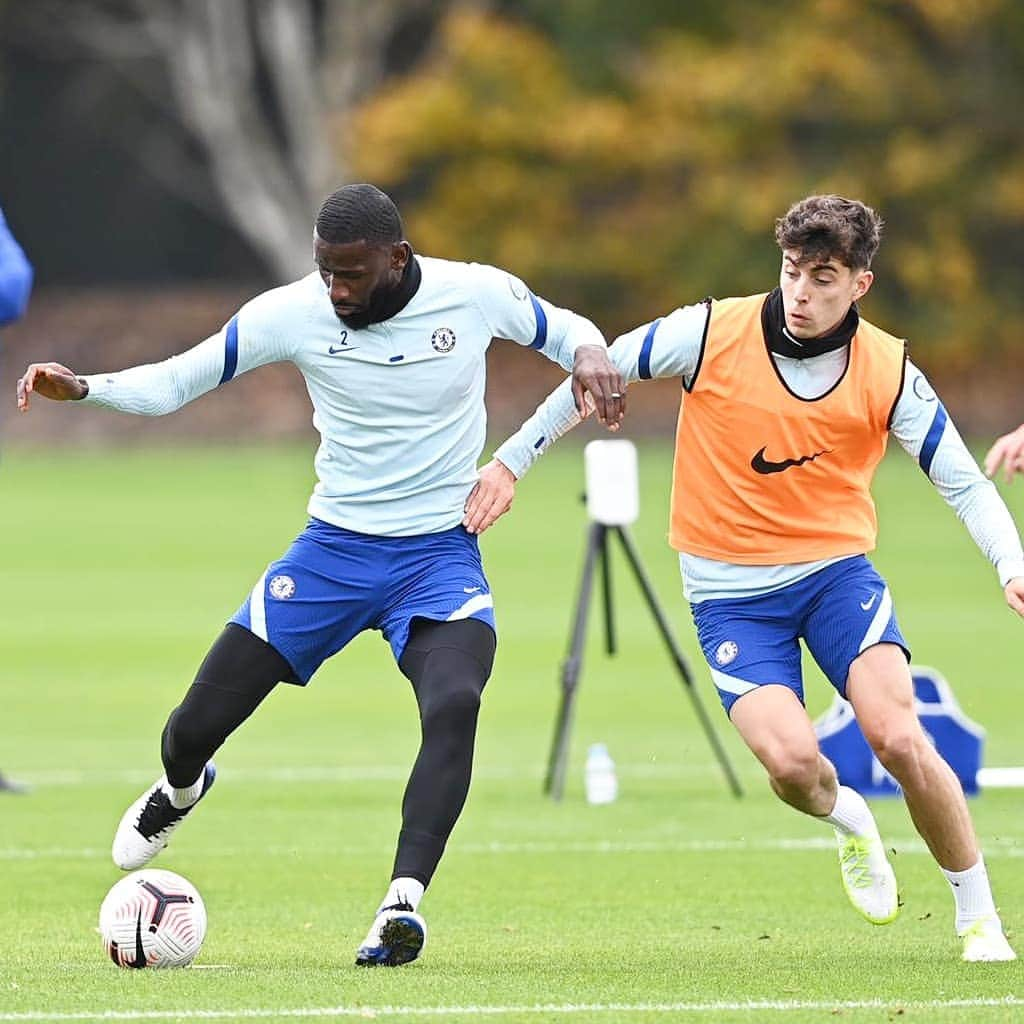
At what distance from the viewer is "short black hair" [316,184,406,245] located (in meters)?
7.44

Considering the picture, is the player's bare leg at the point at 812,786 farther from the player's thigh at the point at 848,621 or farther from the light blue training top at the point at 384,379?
the light blue training top at the point at 384,379

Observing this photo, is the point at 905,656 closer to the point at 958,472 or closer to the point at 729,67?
the point at 958,472

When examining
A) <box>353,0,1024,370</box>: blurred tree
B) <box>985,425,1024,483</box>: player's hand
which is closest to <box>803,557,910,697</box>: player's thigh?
<box>985,425,1024,483</box>: player's hand

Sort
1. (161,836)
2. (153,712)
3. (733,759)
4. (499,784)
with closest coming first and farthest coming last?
(161,836), (499,784), (733,759), (153,712)

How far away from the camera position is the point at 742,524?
7863mm

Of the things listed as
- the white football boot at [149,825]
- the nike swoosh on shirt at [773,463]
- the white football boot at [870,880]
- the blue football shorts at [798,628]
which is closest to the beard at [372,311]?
the nike swoosh on shirt at [773,463]

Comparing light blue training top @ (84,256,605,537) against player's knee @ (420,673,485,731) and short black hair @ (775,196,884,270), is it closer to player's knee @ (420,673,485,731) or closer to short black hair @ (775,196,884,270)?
player's knee @ (420,673,485,731)

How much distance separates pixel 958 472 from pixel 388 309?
1.93m

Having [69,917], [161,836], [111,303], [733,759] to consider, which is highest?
[161,836]

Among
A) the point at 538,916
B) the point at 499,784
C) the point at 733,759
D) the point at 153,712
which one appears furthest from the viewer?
the point at 153,712

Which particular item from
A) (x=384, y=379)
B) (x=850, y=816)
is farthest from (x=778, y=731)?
(x=384, y=379)

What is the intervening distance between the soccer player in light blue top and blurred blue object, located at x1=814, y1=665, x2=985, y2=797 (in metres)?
3.63

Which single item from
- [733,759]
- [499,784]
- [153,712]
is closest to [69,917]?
[499,784]

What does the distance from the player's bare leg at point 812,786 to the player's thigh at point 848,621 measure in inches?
7.4
